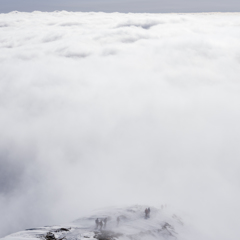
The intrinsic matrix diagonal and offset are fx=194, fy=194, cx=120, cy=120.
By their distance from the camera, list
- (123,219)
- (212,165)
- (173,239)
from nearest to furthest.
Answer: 1. (173,239)
2. (123,219)
3. (212,165)

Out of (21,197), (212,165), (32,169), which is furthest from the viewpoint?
(32,169)

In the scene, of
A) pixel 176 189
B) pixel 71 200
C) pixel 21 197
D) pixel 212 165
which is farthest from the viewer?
pixel 212 165

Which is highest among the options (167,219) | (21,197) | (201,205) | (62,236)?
(62,236)

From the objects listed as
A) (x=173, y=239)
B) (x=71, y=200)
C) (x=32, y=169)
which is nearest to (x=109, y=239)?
(x=173, y=239)

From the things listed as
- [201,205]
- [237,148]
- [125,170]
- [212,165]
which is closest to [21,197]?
[125,170]

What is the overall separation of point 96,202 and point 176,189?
162ft

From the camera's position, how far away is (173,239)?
43.9 m

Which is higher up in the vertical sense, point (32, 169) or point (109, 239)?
point (109, 239)

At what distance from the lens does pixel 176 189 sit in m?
118

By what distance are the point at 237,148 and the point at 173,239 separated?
620 feet

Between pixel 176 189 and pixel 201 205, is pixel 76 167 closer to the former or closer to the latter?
pixel 176 189

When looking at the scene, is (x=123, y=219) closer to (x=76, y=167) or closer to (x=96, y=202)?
(x=96, y=202)

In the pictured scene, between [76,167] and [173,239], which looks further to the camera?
[76,167]

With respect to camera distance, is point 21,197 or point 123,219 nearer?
point 123,219
